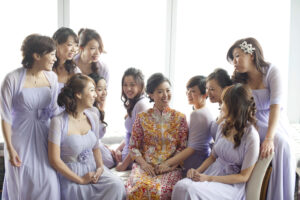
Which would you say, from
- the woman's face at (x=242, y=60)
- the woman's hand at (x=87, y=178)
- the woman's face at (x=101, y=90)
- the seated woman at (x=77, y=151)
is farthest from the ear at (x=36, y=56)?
the woman's face at (x=242, y=60)

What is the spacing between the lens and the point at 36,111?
8.52ft

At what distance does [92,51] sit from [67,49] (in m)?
0.33

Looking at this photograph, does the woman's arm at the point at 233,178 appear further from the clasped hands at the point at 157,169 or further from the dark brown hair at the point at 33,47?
the dark brown hair at the point at 33,47

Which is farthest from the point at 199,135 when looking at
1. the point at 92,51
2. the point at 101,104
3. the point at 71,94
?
the point at 92,51

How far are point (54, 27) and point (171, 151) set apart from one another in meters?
2.40

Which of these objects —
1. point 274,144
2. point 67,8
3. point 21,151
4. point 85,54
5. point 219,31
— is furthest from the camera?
point 219,31

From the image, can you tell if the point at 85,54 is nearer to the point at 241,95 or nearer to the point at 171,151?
the point at 171,151

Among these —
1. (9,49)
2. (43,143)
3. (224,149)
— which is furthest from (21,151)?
(9,49)

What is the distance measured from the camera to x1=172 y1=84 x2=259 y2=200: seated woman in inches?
97.4

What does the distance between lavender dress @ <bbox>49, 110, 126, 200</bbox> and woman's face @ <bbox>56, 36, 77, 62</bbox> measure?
60 cm

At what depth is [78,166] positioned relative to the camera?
8.61 feet

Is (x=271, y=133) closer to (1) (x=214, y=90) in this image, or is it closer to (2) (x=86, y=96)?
(1) (x=214, y=90)

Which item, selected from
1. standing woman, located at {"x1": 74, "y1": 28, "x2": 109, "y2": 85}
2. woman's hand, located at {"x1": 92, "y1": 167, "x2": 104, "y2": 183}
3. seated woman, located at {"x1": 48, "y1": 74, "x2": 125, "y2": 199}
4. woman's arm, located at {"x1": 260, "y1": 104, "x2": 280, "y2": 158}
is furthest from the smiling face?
woman's arm, located at {"x1": 260, "y1": 104, "x2": 280, "y2": 158}

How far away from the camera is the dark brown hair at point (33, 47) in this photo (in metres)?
2.54
